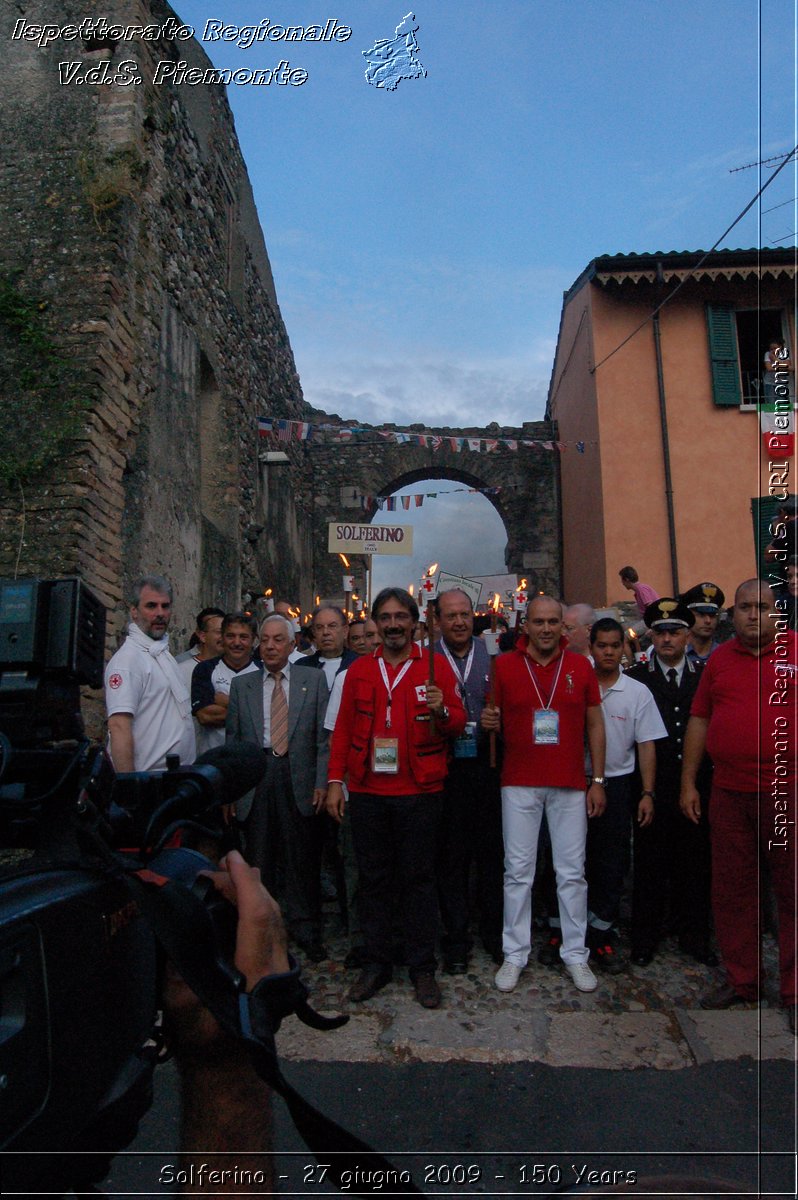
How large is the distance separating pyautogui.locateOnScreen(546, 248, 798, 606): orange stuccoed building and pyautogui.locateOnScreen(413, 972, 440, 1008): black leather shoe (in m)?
8.89

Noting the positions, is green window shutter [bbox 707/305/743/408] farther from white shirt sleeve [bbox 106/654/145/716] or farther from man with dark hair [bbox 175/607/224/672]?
white shirt sleeve [bbox 106/654/145/716]


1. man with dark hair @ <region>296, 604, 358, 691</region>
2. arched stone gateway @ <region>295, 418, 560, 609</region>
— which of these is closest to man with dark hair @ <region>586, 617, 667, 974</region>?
man with dark hair @ <region>296, 604, 358, 691</region>

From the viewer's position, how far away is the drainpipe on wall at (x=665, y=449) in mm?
11719

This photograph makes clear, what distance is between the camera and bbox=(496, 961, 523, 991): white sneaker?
3.86 metres

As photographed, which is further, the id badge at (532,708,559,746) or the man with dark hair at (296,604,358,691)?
the man with dark hair at (296,604,358,691)

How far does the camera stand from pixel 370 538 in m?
9.52

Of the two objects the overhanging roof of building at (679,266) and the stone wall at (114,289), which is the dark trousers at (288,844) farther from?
the overhanging roof of building at (679,266)

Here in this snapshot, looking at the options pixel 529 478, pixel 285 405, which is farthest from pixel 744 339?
pixel 285 405

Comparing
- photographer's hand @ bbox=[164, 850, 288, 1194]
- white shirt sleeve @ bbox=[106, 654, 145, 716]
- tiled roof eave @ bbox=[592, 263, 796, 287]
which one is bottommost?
photographer's hand @ bbox=[164, 850, 288, 1194]

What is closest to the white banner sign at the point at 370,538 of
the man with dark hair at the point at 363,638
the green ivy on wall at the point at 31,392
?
the man with dark hair at the point at 363,638

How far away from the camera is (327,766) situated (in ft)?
14.6

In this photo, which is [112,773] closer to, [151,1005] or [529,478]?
[151,1005]

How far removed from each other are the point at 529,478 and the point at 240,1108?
17400mm

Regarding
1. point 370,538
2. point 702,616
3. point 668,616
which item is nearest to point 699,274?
point 370,538
